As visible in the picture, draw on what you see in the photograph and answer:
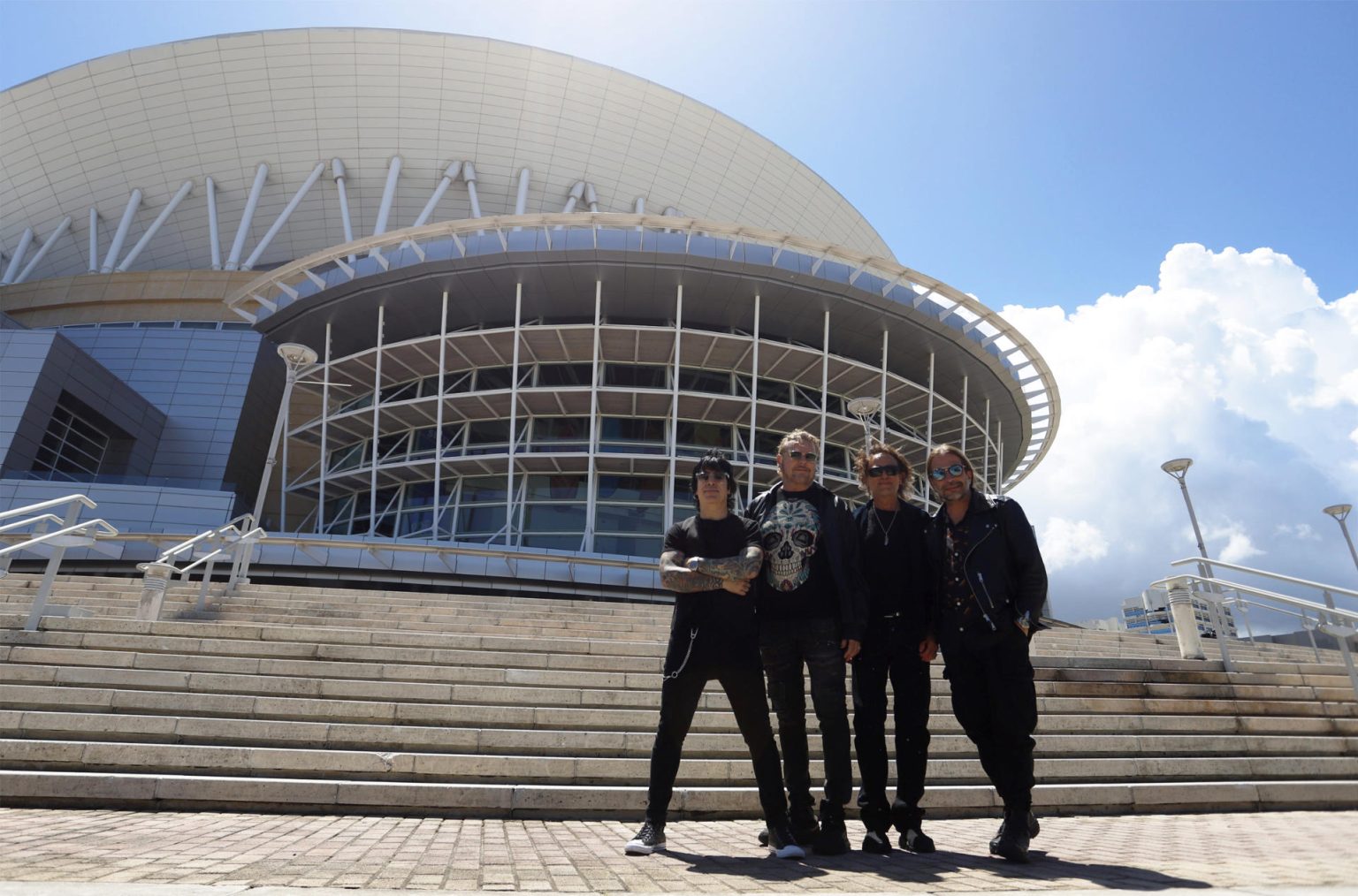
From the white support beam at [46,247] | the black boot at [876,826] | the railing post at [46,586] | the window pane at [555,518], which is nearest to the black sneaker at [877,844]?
the black boot at [876,826]

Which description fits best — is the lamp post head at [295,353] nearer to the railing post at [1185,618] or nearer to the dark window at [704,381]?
the dark window at [704,381]

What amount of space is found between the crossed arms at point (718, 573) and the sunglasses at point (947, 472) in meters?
1.18

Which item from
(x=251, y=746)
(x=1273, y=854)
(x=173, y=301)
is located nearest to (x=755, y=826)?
(x=1273, y=854)

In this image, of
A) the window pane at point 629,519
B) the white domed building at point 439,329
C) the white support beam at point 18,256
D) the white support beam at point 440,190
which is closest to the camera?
the white domed building at point 439,329

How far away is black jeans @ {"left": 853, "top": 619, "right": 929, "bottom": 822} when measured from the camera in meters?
3.65

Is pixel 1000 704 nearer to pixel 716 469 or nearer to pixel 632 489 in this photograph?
pixel 716 469

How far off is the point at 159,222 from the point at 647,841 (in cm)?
4047

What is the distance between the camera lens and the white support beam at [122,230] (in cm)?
3375

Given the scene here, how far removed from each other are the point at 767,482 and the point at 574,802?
19839 mm

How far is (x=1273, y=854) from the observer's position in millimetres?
3240

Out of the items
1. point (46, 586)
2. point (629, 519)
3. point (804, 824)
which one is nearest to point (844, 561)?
point (804, 824)

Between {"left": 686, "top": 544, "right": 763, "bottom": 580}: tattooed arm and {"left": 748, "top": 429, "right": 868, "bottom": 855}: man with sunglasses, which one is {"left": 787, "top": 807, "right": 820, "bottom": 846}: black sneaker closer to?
{"left": 748, "top": 429, "right": 868, "bottom": 855}: man with sunglasses

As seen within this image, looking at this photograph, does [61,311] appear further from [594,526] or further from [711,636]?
[711,636]

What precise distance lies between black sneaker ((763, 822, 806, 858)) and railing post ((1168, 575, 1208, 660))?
6912 mm
